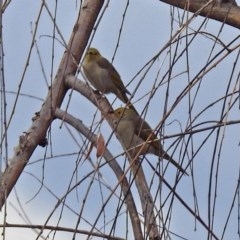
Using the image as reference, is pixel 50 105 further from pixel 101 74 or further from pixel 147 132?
pixel 101 74

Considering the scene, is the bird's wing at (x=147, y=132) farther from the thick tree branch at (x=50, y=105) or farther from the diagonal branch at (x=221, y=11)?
the diagonal branch at (x=221, y=11)

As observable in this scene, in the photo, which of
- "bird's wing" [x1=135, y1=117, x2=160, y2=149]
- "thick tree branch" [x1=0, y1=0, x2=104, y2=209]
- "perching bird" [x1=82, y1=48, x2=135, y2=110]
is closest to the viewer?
"bird's wing" [x1=135, y1=117, x2=160, y2=149]

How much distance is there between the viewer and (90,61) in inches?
219

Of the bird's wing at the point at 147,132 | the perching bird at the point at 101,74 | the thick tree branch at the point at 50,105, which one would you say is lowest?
the bird's wing at the point at 147,132

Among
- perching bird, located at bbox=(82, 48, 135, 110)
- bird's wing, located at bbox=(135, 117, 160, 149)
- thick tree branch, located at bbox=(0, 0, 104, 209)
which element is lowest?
bird's wing, located at bbox=(135, 117, 160, 149)

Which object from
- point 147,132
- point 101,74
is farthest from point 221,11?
point 101,74

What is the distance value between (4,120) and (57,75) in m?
1.06

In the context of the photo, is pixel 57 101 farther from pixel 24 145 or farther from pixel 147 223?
pixel 147 223

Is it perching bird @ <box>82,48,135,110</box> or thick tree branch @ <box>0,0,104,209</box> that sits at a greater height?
perching bird @ <box>82,48,135,110</box>

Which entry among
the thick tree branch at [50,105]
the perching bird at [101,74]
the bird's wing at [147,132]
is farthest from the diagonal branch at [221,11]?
the perching bird at [101,74]

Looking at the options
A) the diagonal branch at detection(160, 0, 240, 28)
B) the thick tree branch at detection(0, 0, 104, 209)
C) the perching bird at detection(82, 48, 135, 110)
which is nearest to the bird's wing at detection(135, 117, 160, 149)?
the thick tree branch at detection(0, 0, 104, 209)

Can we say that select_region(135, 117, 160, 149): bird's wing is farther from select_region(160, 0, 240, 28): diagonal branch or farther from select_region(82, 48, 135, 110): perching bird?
select_region(82, 48, 135, 110): perching bird

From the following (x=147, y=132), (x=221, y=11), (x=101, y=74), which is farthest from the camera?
(x=101, y=74)

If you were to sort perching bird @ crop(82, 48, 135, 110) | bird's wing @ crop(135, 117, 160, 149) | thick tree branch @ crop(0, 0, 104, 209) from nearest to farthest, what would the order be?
bird's wing @ crop(135, 117, 160, 149)
thick tree branch @ crop(0, 0, 104, 209)
perching bird @ crop(82, 48, 135, 110)
